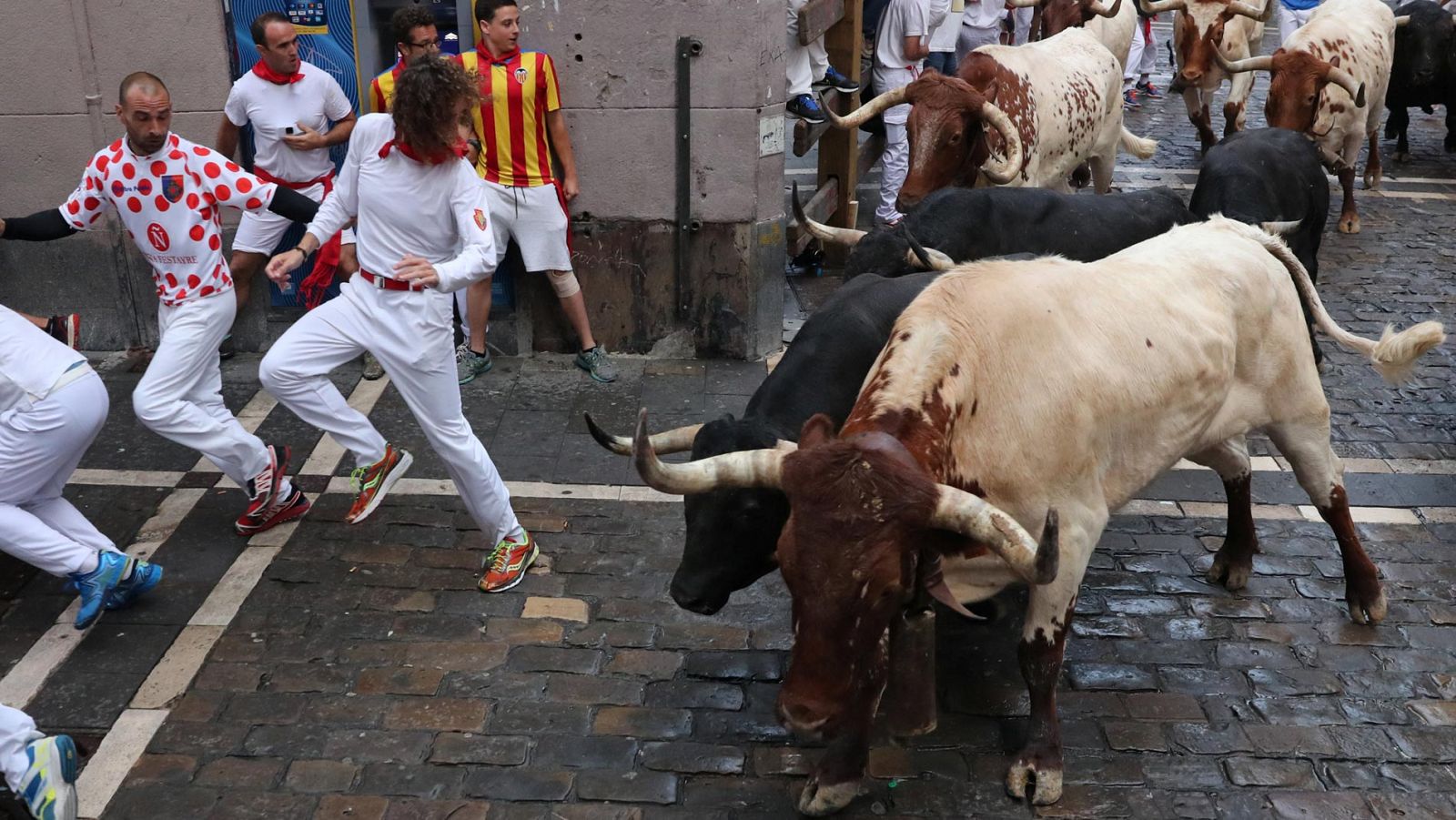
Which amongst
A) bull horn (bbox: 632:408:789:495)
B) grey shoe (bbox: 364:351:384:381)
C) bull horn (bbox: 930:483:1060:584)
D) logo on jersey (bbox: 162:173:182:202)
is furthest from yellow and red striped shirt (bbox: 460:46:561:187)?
bull horn (bbox: 930:483:1060:584)

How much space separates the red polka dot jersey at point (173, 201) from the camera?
19.0 ft

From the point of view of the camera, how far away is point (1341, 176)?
11.4 metres

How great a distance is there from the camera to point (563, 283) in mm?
8039

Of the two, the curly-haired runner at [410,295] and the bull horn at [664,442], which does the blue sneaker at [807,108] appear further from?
the bull horn at [664,442]

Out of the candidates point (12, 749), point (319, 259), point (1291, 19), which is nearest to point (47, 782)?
point (12, 749)

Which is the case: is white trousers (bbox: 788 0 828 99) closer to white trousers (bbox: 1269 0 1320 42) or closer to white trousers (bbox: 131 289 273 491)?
white trousers (bbox: 131 289 273 491)

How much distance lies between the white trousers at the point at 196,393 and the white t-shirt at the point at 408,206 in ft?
2.96

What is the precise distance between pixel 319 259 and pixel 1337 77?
28.9ft

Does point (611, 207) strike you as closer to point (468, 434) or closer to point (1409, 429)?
point (468, 434)

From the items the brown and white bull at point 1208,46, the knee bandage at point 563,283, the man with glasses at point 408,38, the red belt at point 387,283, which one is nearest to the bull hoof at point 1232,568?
the red belt at point 387,283

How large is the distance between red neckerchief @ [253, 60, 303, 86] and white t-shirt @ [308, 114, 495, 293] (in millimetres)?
2236

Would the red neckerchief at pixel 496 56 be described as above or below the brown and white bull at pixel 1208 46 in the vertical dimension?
above

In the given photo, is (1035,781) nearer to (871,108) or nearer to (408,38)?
(871,108)

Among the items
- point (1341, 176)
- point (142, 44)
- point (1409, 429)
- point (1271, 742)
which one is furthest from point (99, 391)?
point (1341, 176)
